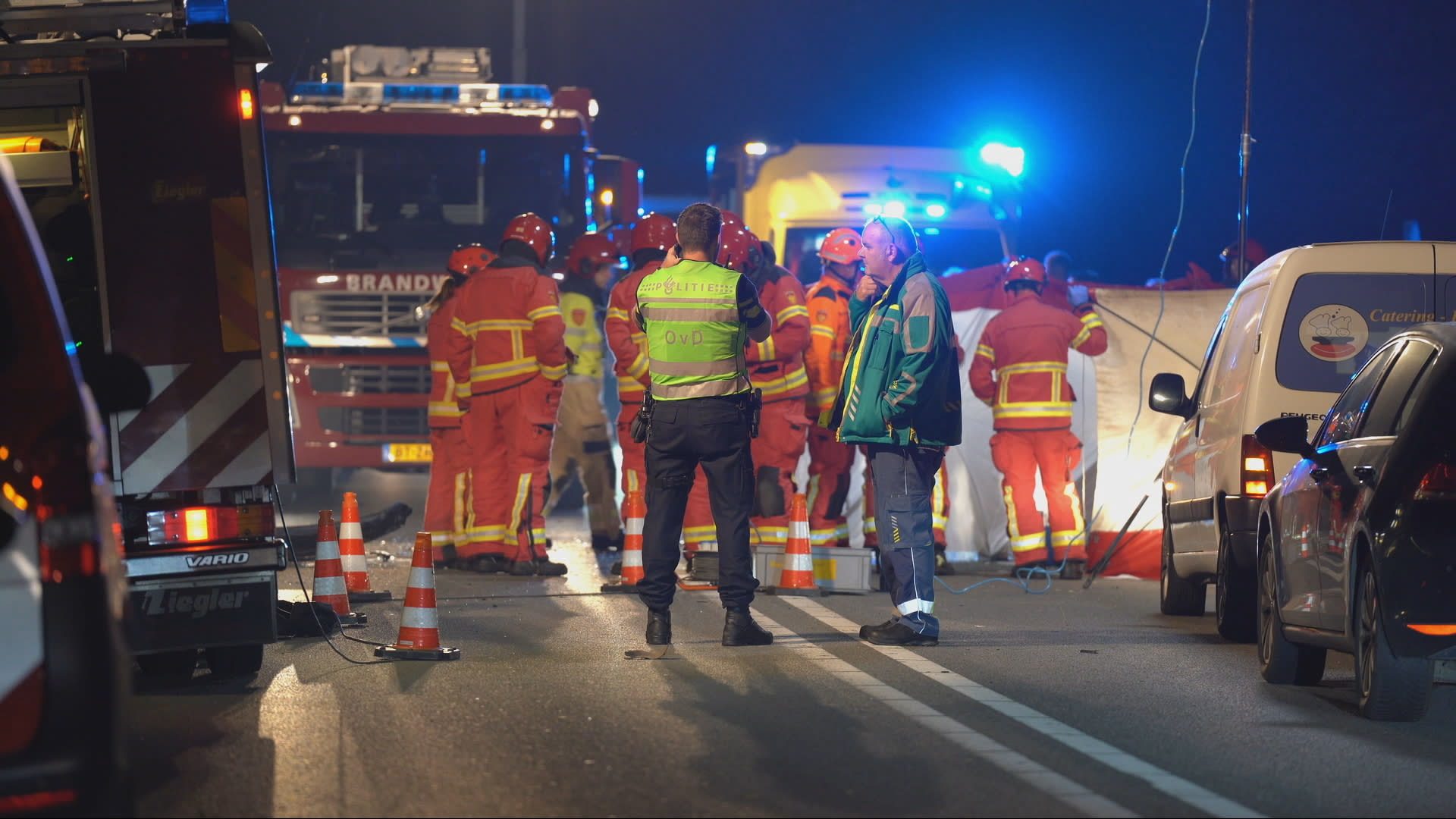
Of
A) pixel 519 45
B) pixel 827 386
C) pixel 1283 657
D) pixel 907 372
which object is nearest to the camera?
A: pixel 1283 657

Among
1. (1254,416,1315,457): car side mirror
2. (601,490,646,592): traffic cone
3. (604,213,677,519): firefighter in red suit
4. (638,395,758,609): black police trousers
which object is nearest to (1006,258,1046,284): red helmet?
(604,213,677,519): firefighter in red suit

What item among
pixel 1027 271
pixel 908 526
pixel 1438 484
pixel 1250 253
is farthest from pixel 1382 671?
pixel 1250 253

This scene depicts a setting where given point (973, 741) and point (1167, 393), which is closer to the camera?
point (973, 741)

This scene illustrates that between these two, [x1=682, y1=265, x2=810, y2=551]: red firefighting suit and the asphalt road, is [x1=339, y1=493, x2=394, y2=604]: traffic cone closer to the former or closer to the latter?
the asphalt road

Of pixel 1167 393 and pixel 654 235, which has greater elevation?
pixel 654 235

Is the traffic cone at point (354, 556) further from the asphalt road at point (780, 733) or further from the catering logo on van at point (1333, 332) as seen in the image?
the catering logo on van at point (1333, 332)

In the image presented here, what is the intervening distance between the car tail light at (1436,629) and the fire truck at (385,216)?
Result: 986cm

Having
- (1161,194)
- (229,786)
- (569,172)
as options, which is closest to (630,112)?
(1161,194)

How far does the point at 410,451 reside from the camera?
15.4m

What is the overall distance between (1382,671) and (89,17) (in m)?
5.36

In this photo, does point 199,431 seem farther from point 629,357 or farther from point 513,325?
point 513,325

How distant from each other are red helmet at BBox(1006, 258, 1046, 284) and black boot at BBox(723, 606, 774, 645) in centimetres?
493

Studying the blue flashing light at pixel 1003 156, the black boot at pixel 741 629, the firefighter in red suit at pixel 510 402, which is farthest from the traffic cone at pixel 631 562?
the blue flashing light at pixel 1003 156

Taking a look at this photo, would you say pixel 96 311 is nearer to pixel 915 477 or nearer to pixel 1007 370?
pixel 915 477
